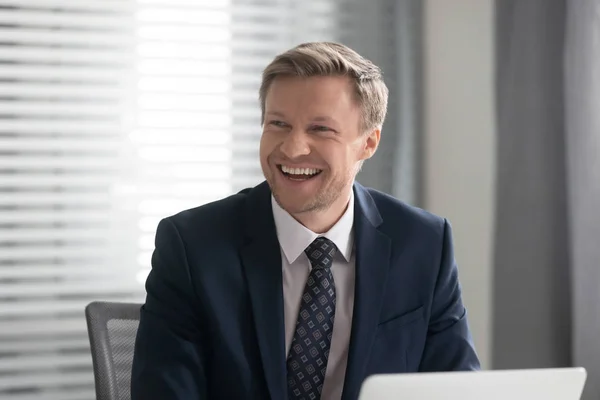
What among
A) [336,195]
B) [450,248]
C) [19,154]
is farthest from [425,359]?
[19,154]

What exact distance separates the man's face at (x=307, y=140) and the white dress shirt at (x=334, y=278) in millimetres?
51

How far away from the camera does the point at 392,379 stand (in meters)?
1.07

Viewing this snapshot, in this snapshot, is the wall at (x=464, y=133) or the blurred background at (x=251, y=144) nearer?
the blurred background at (x=251, y=144)

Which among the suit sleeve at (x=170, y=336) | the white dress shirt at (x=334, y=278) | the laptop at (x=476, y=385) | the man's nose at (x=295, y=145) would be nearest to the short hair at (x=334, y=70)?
the man's nose at (x=295, y=145)

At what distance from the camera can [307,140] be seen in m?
1.67

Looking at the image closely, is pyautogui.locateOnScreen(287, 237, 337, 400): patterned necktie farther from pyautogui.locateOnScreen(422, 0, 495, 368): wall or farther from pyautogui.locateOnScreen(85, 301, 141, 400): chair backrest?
pyautogui.locateOnScreen(422, 0, 495, 368): wall

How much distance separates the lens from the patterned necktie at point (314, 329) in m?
1.64

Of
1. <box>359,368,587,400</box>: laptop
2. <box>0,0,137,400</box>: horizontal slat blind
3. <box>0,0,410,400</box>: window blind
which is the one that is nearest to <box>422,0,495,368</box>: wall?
<box>0,0,410,400</box>: window blind

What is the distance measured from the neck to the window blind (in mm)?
1344

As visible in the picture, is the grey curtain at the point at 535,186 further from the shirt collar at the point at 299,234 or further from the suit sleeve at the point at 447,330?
the shirt collar at the point at 299,234

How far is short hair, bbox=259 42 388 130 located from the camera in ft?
5.53

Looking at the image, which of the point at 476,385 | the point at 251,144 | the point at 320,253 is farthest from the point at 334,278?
the point at 251,144

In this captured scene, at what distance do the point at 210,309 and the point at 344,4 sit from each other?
1.86 m

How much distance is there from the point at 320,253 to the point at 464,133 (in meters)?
1.69
